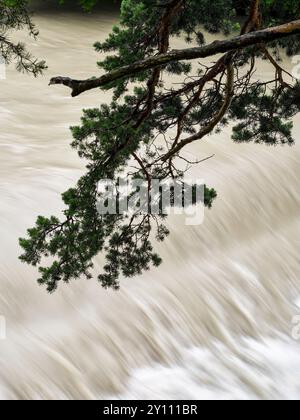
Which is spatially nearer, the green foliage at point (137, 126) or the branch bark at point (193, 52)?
the branch bark at point (193, 52)

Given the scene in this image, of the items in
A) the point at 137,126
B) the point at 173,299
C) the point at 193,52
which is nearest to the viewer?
the point at 193,52

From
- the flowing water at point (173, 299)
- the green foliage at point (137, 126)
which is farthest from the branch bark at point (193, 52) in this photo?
the flowing water at point (173, 299)

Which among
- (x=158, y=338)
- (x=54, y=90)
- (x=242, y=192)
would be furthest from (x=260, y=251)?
(x=54, y=90)

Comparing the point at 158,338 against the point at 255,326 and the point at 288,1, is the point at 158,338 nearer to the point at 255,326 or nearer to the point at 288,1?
the point at 255,326

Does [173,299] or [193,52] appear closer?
[193,52]

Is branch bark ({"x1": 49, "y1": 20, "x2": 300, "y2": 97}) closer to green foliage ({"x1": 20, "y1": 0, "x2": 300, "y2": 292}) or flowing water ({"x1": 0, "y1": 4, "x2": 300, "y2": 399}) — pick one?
green foliage ({"x1": 20, "y1": 0, "x2": 300, "y2": 292})

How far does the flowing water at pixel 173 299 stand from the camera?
5855 mm

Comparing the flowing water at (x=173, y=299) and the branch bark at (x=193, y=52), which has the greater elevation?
the flowing water at (x=173, y=299)

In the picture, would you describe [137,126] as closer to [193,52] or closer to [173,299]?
[193,52]

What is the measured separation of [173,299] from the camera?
682 centimetres

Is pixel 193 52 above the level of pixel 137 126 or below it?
below

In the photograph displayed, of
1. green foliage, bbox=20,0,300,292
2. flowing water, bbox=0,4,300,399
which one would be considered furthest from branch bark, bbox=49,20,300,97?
flowing water, bbox=0,4,300,399

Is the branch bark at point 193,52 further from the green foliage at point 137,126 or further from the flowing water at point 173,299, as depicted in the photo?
the flowing water at point 173,299

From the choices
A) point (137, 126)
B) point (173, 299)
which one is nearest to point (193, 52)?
point (137, 126)
